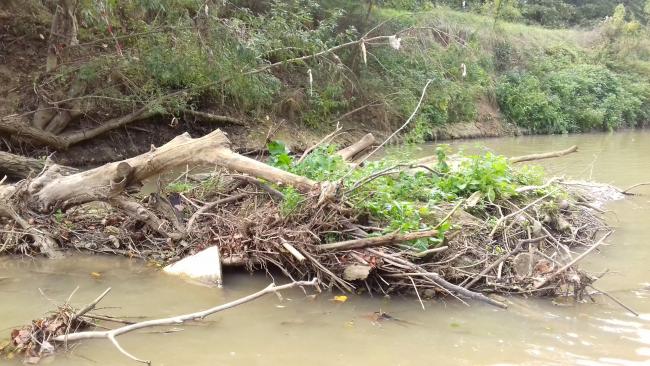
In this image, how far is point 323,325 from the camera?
12.5ft

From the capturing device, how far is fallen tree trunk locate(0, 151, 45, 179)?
743cm

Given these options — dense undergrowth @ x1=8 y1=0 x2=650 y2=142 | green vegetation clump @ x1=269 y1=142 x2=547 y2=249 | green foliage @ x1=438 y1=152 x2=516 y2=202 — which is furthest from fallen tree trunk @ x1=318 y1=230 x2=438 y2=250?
dense undergrowth @ x1=8 y1=0 x2=650 y2=142

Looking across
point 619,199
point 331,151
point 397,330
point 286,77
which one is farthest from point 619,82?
point 397,330

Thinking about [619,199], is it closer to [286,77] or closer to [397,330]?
[397,330]

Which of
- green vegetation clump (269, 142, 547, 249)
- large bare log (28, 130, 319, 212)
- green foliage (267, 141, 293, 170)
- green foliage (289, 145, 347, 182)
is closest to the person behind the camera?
green vegetation clump (269, 142, 547, 249)

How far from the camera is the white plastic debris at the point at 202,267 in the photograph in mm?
4629

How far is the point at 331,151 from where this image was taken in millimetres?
5797

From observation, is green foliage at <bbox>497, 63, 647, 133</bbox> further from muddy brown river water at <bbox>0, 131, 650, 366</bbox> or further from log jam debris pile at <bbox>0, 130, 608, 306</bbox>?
muddy brown river water at <bbox>0, 131, 650, 366</bbox>

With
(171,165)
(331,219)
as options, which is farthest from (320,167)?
(171,165)

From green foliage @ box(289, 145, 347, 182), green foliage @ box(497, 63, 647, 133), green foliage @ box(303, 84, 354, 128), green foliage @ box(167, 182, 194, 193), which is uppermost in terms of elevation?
green foliage @ box(289, 145, 347, 182)

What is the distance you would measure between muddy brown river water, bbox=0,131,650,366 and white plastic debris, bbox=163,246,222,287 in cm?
11

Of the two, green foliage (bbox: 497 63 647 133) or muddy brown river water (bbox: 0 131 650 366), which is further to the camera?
green foliage (bbox: 497 63 647 133)

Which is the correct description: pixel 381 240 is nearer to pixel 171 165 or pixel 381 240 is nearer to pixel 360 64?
pixel 171 165

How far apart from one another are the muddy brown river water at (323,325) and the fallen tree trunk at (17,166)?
268cm
